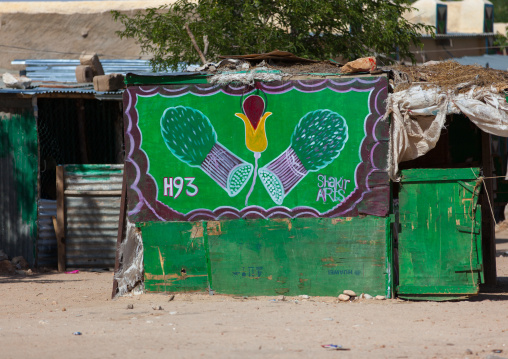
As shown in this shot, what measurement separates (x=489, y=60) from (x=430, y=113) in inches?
778

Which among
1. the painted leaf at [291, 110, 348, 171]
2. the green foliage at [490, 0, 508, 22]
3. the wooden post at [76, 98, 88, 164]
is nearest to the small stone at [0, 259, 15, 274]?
the wooden post at [76, 98, 88, 164]

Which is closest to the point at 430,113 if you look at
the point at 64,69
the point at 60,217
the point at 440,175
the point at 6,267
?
the point at 440,175

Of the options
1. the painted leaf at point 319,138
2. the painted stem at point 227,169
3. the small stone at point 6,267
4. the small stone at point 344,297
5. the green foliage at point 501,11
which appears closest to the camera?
the small stone at point 344,297

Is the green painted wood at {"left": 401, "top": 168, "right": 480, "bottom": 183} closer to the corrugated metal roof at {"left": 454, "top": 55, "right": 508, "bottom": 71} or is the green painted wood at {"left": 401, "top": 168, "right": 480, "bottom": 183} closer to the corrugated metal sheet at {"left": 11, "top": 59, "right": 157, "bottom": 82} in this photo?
the corrugated metal sheet at {"left": 11, "top": 59, "right": 157, "bottom": 82}

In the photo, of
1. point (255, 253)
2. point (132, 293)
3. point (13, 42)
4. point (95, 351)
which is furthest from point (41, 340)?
point (13, 42)

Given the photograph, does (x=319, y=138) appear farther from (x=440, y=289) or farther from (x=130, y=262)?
(x=130, y=262)

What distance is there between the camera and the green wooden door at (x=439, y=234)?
789cm

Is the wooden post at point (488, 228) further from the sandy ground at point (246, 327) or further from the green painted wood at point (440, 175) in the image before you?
the green painted wood at point (440, 175)

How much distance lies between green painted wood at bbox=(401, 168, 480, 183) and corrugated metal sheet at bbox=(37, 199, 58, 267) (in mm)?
6399

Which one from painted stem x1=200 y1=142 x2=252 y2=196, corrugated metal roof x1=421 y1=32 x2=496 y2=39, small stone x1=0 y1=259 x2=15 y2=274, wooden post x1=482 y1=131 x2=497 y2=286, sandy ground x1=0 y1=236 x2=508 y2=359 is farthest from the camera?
corrugated metal roof x1=421 y1=32 x2=496 y2=39

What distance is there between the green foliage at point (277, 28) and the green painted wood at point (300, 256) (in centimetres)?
537

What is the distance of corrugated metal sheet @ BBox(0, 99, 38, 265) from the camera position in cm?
1163

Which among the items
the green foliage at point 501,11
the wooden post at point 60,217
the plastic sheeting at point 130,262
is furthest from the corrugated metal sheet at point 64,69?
the green foliage at point 501,11

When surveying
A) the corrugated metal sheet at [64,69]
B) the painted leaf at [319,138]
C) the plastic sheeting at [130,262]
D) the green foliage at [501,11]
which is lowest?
the plastic sheeting at [130,262]
